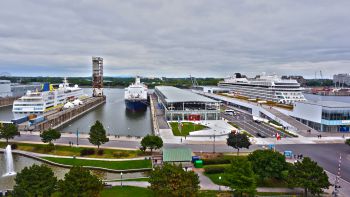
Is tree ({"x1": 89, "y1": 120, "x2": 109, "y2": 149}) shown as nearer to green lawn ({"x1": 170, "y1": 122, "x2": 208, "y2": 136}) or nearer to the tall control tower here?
green lawn ({"x1": 170, "y1": 122, "x2": 208, "y2": 136})

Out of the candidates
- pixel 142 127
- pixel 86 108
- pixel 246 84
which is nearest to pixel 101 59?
pixel 86 108

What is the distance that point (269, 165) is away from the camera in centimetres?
2875

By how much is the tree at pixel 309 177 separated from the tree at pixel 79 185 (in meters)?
17.2

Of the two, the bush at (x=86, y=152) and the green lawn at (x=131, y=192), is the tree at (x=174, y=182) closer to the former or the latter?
the green lawn at (x=131, y=192)

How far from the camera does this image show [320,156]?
4012cm

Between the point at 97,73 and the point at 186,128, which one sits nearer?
the point at 186,128

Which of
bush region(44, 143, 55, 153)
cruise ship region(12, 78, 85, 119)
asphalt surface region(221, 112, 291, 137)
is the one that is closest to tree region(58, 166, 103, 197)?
bush region(44, 143, 55, 153)

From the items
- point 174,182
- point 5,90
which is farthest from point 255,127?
point 5,90

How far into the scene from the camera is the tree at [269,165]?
28.5 meters

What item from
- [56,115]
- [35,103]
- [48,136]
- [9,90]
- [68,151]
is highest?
[9,90]

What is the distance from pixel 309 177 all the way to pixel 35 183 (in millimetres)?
23125

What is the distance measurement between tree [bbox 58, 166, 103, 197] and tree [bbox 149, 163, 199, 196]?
4739 mm

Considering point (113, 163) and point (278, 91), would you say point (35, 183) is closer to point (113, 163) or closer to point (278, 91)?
point (113, 163)

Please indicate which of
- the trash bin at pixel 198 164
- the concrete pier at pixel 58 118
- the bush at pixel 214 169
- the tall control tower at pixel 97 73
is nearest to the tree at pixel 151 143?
the trash bin at pixel 198 164
